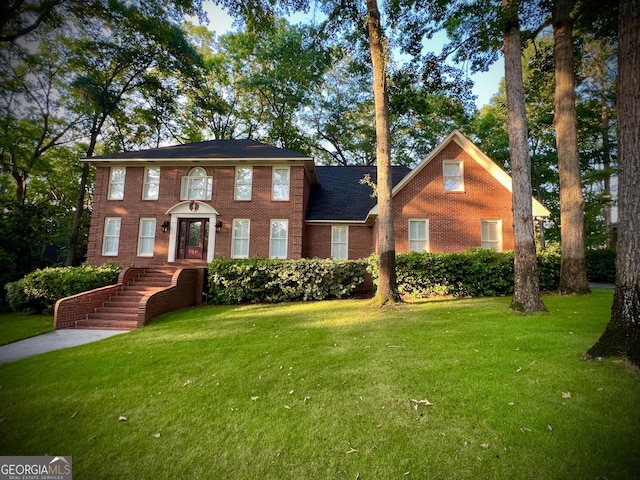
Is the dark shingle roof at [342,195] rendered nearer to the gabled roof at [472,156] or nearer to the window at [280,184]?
the window at [280,184]

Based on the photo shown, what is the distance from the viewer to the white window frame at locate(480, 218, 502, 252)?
12.6 m

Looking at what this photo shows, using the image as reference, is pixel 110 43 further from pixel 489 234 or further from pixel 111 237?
pixel 111 237

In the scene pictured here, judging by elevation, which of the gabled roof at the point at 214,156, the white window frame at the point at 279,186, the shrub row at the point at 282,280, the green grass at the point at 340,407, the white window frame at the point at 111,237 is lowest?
the green grass at the point at 340,407

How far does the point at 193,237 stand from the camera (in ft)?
47.5

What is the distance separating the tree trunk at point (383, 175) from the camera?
27.8 feet

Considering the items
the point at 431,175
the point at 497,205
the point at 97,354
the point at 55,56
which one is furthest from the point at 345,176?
the point at 55,56

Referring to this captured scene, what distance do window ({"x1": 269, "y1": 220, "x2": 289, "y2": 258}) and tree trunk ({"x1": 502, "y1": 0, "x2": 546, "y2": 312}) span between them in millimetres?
9895

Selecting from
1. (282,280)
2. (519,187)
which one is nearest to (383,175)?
(519,187)

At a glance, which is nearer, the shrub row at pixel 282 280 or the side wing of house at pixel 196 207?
the shrub row at pixel 282 280

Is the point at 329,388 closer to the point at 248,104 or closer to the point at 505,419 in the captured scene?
the point at 505,419

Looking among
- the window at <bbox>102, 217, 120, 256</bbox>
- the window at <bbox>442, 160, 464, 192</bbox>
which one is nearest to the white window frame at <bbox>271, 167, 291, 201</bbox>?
the window at <bbox>442, 160, 464, 192</bbox>

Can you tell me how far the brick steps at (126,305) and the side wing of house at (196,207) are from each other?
2635 millimetres

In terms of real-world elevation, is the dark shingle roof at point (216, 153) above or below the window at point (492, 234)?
above

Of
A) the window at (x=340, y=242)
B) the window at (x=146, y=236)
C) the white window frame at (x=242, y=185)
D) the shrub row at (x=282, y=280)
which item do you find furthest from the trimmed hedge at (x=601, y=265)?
the window at (x=146, y=236)
